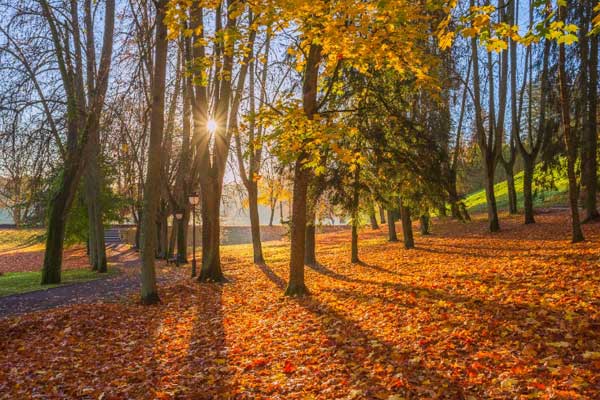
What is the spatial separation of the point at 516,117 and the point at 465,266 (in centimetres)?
1158

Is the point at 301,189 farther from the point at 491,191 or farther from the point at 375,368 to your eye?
the point at 491,191

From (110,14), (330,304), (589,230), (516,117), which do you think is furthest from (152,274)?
(516,117)

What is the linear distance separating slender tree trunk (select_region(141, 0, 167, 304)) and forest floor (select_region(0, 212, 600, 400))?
91 centimetres

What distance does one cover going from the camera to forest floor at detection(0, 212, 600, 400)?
4223 mm

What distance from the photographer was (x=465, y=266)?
993 cm

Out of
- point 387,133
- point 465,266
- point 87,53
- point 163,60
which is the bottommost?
point 465,266

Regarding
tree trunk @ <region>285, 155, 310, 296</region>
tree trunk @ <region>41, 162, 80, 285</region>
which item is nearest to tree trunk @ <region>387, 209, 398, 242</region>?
tree trunk @ <region>285, 155, 310, 296</region>

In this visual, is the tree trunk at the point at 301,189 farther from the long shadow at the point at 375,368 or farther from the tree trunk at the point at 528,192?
the tree trunk at the point at 528,192

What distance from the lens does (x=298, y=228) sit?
8.99 meters

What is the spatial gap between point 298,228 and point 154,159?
3.46 meters

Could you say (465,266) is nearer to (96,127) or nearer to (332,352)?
(332,352)

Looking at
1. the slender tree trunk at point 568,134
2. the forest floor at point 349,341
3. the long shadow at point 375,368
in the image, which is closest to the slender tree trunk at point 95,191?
the forest floor at point 349,341

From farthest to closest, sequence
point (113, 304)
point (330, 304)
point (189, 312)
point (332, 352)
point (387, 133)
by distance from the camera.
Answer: point (387, 133) → point (113, 304) → point (189, 312) → point (330, 304) → point (332, 352)

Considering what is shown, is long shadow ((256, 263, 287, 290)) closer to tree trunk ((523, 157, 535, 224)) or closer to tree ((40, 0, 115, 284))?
tree ((40, 0, 115, 284))
